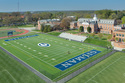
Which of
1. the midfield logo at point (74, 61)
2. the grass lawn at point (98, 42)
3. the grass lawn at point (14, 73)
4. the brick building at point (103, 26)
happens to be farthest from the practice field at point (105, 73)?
the brick building at point (103, 26)

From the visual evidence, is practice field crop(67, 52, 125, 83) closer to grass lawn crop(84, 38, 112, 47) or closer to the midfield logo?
the midfield logo

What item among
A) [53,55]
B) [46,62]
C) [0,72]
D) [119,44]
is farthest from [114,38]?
[0,72]

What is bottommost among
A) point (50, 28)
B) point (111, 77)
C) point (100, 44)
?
point (111, 77)

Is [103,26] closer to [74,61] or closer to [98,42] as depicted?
[98,42]

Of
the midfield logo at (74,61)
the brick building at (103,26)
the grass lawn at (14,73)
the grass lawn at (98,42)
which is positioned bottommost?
the grass lawn at (14,73)

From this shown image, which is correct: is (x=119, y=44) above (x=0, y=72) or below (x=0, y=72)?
above

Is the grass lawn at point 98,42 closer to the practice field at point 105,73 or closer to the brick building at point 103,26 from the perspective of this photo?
the practice field at point 105,73

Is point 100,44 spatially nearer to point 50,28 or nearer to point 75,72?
point 75,72
